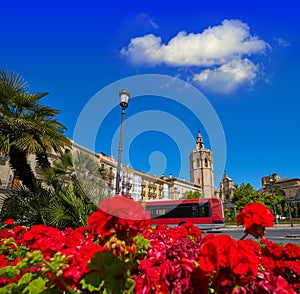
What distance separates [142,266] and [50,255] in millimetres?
758

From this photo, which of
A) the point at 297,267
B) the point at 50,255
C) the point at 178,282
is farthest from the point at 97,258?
the point at 297,267

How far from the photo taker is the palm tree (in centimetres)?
686

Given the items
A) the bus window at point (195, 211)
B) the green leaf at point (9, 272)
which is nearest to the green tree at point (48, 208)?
the green leaf at point (9, 272)

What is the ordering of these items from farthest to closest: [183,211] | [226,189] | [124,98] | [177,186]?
[226,189] < [177,186] < [183,211] < [124,98]

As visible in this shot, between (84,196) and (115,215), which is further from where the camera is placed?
(84,196)

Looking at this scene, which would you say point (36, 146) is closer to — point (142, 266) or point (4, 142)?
point (4, 142)

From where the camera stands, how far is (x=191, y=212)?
16922mm

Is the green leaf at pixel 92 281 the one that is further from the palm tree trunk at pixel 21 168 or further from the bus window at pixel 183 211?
the bus window at pixel 183 211

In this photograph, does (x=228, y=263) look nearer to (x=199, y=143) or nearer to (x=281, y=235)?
(x=281, y=235)

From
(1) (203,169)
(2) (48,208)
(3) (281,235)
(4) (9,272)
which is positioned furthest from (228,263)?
(1) (203,169)

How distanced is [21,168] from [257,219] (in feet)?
25.5

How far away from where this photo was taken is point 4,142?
665 centimetres

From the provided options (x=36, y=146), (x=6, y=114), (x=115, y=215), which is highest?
(x=6, y=114)

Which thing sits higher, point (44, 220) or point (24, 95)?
point (24, 95)
